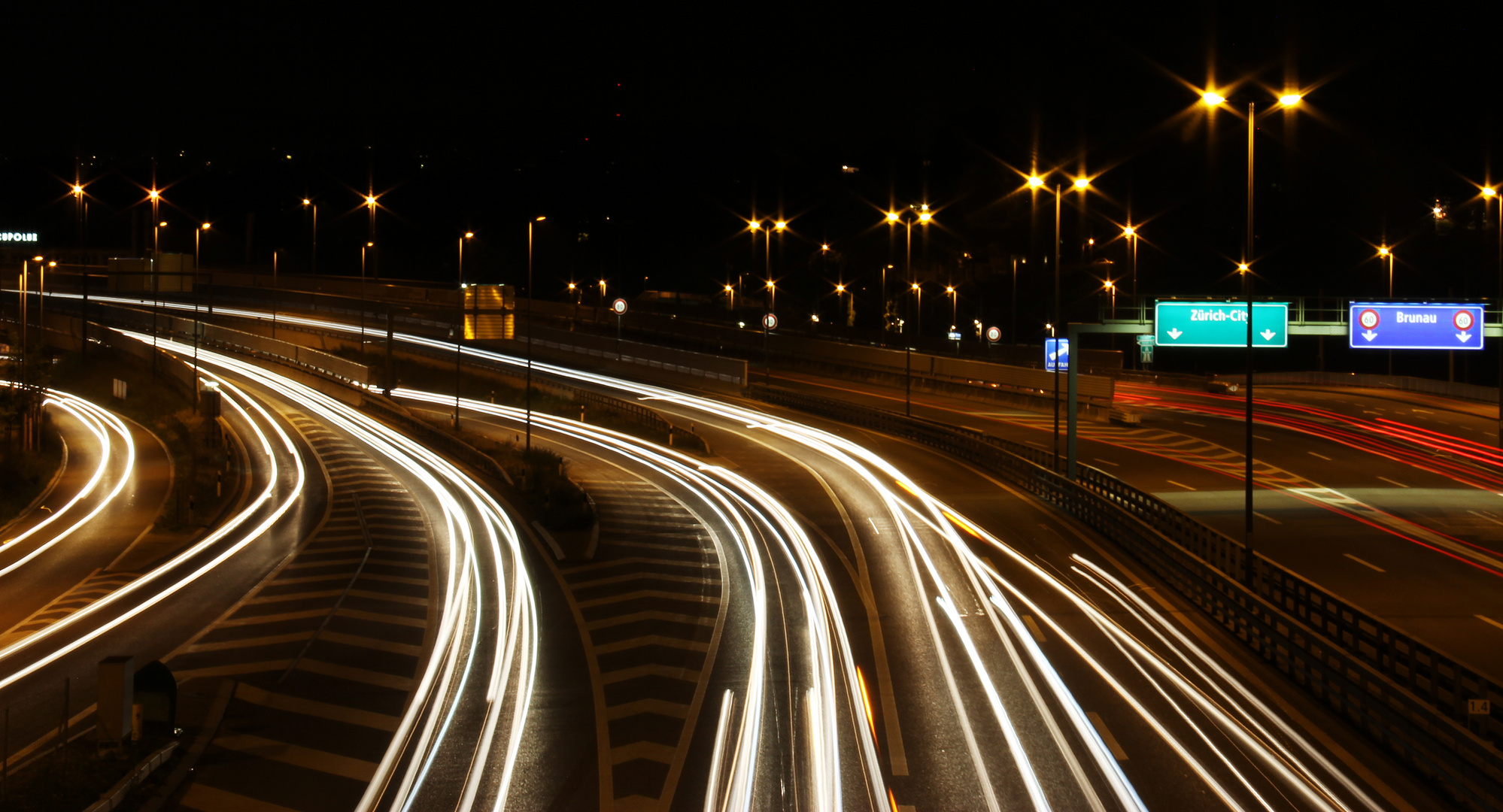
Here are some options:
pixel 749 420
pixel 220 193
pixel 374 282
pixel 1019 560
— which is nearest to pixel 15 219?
pixel 220 193

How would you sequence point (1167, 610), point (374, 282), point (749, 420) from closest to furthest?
point (1167, 610) → point (749, 420) → point (374, 282)

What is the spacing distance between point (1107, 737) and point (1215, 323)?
25514 mm

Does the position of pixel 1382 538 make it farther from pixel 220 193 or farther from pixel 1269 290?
Result: pixel 220 193

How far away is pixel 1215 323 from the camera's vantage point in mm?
36438

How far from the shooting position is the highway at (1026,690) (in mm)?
12383

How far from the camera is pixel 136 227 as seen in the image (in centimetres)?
13525

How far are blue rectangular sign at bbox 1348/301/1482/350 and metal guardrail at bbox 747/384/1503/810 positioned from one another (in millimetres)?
13936

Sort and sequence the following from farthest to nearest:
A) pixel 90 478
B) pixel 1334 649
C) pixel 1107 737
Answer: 1. pixel 90 478
2. pixel 1334 649
3. pixel 1107 737

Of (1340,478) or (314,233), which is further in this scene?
(314,233)

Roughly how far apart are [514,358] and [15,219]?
111907 mm

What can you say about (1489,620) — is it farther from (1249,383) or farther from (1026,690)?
(1026,690)

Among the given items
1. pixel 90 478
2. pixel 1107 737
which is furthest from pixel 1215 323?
pixel 90 478

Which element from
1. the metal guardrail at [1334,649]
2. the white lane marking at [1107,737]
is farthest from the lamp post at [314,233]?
the white lane marking at [1107,737]

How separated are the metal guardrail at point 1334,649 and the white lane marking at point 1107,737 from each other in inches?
126
